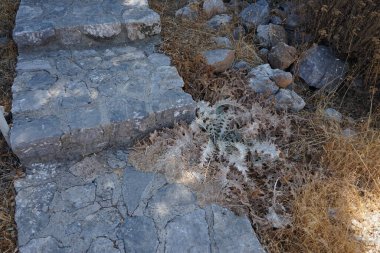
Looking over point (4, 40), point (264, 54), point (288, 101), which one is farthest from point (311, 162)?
point (4, 40)

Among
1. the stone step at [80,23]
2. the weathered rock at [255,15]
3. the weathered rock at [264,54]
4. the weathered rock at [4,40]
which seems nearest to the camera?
the stone step at [80,23]

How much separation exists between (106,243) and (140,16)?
226cm

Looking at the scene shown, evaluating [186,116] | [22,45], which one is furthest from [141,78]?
[22,45]

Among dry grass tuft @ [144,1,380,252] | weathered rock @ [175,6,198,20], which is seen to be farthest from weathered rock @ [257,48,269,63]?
weathered rock @ [175,6,198,20]

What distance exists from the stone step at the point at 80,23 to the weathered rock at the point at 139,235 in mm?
1891

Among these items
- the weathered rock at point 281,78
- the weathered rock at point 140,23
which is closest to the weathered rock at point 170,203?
the weathered rock at point 281,78

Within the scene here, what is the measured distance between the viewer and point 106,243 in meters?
2.29

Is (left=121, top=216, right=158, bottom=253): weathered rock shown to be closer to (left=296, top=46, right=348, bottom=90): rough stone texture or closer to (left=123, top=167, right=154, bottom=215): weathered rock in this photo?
(left=123, top=167, right=154, bottom=215): weathered rock

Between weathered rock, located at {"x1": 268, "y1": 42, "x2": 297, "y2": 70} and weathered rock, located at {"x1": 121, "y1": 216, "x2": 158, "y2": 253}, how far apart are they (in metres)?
2.20

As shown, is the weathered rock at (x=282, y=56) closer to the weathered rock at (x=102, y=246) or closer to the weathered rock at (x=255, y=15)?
the weathered rock at (x=255, y=15)

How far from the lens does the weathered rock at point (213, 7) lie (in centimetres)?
422

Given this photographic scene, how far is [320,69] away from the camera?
147 inches

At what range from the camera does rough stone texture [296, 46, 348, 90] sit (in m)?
3.71

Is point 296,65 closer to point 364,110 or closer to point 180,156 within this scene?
point 364,110
